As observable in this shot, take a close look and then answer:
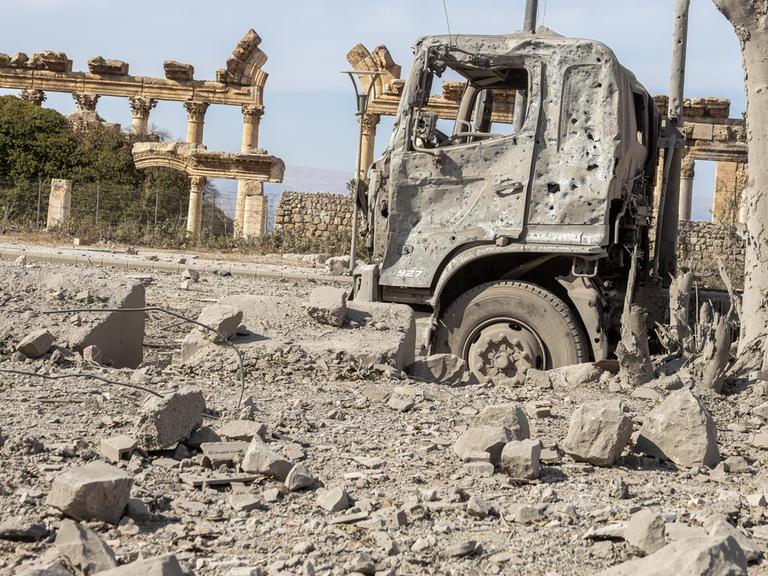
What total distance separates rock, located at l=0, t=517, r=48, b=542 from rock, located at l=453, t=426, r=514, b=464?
1.99m

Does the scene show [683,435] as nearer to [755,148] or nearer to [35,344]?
[755,148]

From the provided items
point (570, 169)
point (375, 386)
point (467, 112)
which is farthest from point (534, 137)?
point (375, 386)

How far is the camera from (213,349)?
23.5 ft

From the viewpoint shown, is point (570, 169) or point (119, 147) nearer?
point (570, 169)

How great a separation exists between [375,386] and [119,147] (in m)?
27.4

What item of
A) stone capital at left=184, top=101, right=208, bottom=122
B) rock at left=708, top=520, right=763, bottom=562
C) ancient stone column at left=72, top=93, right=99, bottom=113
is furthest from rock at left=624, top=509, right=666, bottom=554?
ancient stone column at left=72, top=93, right=99, bottom=113

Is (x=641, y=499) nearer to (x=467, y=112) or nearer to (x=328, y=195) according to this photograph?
(x=467, y=112)

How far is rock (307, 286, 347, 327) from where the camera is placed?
765cm

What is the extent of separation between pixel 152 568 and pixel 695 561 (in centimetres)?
155

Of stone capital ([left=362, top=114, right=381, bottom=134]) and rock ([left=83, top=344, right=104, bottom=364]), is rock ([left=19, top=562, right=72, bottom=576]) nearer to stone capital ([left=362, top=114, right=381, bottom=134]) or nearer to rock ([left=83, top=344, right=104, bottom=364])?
rock ([left=83, top=344, right=104, bottom=364])

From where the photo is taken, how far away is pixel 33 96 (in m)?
37.2

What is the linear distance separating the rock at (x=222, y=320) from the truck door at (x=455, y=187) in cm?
145

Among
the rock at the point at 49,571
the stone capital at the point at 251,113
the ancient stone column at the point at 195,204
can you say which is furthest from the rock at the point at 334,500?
the stone capital at the point at 251,113

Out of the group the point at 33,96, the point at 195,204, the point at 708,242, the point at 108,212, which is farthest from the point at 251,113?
the point at 708,242
